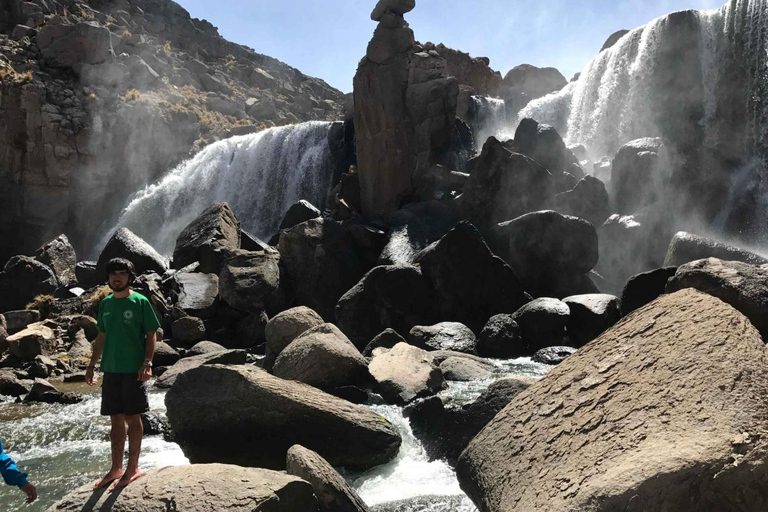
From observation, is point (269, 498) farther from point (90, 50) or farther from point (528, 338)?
point (90, 50)

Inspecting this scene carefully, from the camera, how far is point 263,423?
6.94 meters

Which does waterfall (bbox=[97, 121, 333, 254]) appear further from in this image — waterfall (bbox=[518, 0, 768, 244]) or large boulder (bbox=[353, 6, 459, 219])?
waterfall (bbox=[518, 0, 768, 244])

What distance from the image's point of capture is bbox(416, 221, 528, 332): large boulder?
1608cm

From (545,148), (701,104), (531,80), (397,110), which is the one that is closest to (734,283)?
(545,148)

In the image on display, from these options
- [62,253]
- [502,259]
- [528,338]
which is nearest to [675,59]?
[502,259]

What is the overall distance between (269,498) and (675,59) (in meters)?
25.4

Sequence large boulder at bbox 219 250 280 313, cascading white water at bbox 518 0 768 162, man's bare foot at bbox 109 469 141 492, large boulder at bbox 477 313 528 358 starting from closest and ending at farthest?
man's bare foot at bbox 109 469 141 492
large boulder at bbox 477 313 528 358
large boulder at bbox 219 250 280 313
cascading white water at bbox 518 0 768 162

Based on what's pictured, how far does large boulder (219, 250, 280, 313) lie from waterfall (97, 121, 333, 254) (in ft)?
41.5

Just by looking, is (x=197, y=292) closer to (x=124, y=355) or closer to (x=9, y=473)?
(x=124, y=355)

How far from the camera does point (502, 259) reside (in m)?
16.9

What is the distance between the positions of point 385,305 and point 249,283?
14.3ft

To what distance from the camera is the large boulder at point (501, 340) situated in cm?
1371

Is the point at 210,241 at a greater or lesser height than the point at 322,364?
greater

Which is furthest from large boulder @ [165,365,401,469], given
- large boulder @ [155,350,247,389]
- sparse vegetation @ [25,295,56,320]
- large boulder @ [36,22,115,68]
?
large boulder @ [36,22,115,68]
